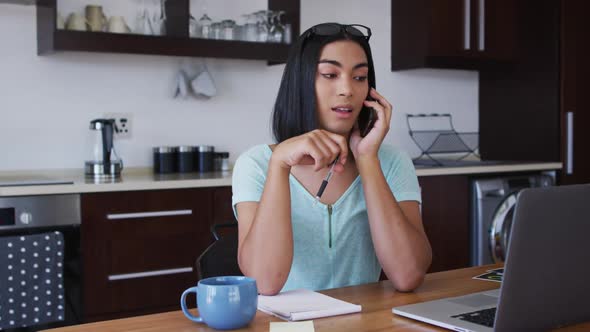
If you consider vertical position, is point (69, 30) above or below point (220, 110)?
above

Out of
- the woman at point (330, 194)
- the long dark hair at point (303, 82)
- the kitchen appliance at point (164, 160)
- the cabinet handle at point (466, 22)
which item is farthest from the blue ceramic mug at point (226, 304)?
the cabinet handle at point (466, 22)

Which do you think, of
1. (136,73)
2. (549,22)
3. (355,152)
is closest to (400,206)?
(355,152)

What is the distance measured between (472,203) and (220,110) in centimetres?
139

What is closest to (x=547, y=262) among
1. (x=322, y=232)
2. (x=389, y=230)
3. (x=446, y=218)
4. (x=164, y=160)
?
(x=389, y=230)

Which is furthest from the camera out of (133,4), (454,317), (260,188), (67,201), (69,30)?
(133,4)

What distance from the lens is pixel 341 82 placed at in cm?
162

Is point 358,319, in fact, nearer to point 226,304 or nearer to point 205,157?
point 226,304

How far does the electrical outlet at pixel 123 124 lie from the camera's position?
331 cm

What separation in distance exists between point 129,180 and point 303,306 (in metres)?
1.80

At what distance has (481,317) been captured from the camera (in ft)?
3.68

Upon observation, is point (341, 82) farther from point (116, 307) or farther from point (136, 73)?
point (136, 73)

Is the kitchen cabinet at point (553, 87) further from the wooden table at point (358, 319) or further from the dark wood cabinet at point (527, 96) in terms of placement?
the wooden table at point (358, 319)

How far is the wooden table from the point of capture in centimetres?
110

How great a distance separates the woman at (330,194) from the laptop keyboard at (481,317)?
265mm
